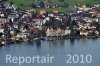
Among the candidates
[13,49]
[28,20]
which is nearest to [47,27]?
[28,20]

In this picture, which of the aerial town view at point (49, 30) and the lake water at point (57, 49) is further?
the aerial town view at point (49, 30)

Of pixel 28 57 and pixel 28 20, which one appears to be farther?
pixel 28 20

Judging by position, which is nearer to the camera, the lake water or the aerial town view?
the lake water

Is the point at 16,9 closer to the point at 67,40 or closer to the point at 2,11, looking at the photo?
the point at 2,11

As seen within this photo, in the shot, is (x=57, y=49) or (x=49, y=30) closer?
(x=57, y=49)
